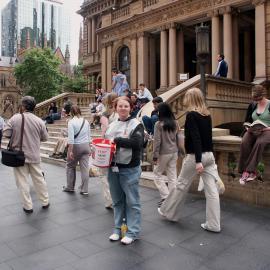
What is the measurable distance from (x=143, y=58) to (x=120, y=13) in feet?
14.6

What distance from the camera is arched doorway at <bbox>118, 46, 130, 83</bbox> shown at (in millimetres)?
23480

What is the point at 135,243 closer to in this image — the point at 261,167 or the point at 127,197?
the point at 127,197

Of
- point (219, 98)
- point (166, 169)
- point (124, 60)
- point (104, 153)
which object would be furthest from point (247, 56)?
point (104, 153)

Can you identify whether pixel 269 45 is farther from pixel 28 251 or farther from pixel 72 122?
pixel 28 251

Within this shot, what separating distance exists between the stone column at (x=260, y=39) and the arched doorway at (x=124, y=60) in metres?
9.81

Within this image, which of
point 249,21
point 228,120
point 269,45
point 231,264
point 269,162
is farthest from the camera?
point 249,21

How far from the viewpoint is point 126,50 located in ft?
77.2

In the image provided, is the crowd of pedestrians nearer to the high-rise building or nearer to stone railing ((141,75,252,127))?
stone railing ((141,75,252,127))

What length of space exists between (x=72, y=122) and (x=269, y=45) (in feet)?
42.4

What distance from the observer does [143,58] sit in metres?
21.7

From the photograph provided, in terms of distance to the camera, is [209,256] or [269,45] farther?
[269,45]

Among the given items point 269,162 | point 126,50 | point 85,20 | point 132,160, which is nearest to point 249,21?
point 126,50

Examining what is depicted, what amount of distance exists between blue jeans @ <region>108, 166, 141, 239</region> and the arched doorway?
19708 mm

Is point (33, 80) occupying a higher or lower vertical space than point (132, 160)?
higher
